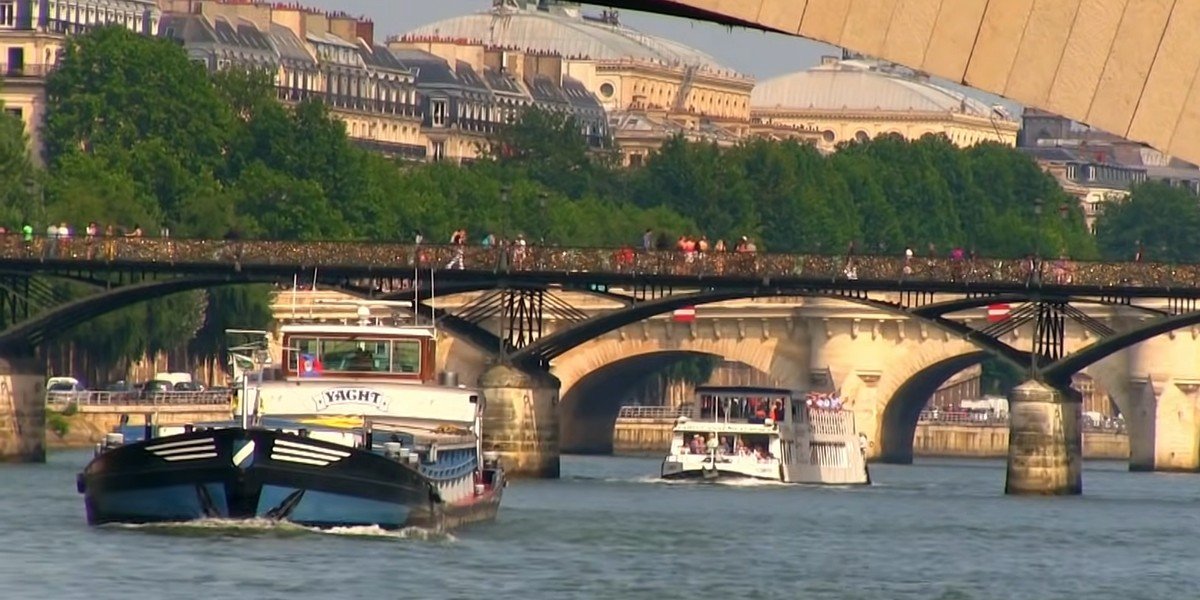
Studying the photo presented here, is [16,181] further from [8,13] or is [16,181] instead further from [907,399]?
[8,13]

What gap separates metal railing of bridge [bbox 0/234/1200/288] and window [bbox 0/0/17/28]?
77.3 meters

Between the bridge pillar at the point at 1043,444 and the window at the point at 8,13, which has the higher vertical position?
the window at the point at 8,13

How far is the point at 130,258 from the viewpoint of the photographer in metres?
79.6

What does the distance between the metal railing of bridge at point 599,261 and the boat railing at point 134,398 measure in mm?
14626

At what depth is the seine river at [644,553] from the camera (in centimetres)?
3941

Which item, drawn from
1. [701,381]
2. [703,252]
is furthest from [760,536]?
[701,381]

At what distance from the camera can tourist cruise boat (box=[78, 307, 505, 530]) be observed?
46031 millimetres

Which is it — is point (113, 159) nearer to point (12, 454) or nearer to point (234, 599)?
point (12, 454)

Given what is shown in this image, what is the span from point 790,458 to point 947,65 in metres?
68.2

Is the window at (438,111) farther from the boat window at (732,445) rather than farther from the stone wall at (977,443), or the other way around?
the boat window at (732,445)

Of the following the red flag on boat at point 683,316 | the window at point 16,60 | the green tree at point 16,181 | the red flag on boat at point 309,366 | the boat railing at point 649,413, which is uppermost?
the window at point 16,60

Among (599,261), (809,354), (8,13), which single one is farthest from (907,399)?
(8,13)

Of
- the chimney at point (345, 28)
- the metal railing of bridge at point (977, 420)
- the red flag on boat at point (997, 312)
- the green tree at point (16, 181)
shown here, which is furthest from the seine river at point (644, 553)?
the chimney at point (345, 28)

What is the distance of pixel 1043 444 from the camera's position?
249 feet
